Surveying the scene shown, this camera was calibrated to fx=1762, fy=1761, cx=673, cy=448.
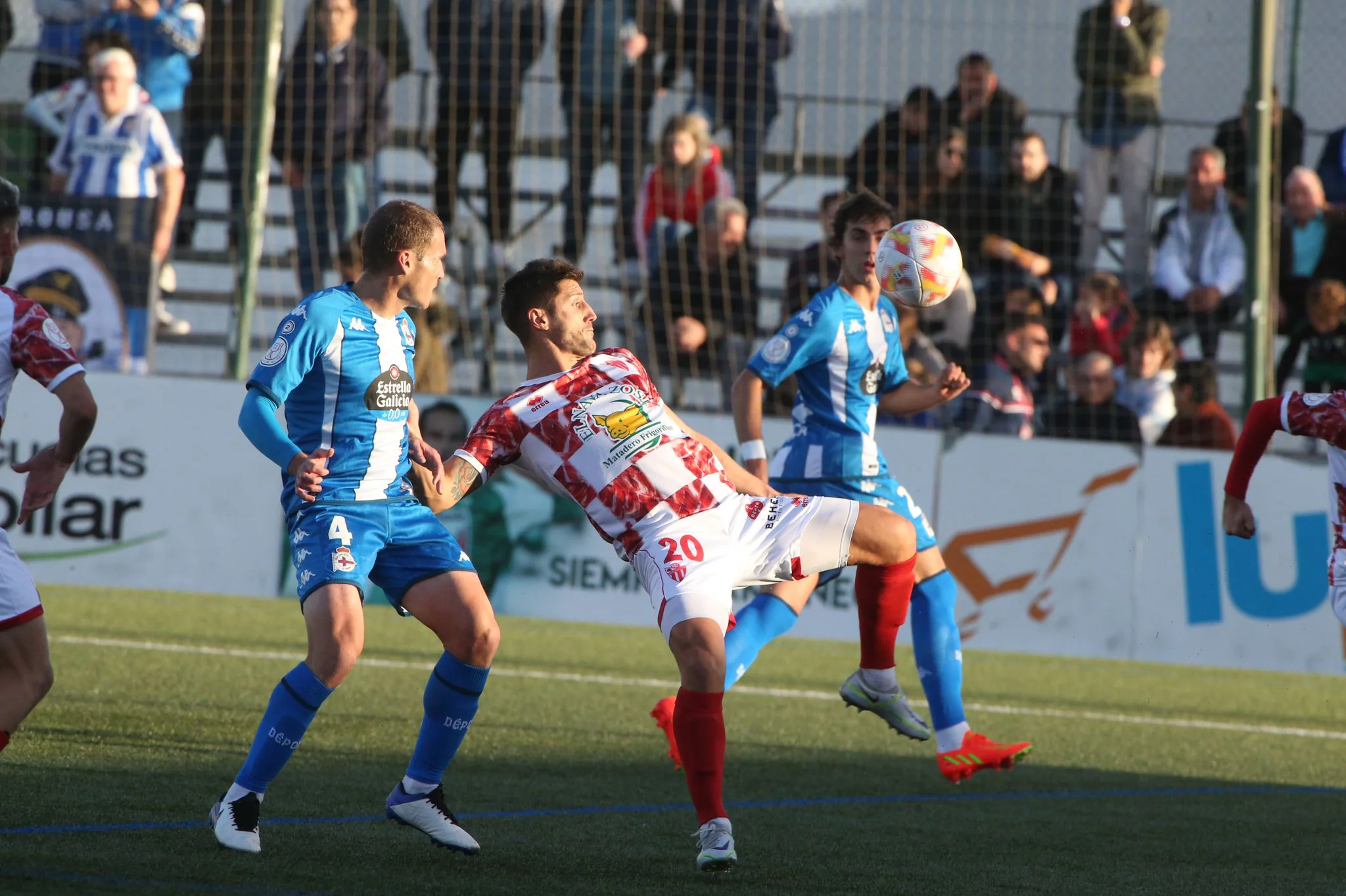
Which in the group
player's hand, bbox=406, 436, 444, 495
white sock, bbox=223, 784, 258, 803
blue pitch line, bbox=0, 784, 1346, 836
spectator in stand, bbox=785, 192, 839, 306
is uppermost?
spectator in stand, bbox=785, 192, 839, 306

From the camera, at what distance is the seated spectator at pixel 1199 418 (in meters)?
10.7

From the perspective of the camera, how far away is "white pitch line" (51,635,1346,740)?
8.64 metres

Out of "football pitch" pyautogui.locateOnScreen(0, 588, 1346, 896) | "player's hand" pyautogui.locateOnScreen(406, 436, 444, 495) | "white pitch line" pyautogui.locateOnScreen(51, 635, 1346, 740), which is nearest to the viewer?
"football pitch" pyautogui.locateOnScreen(0, 588, 1346, 896)

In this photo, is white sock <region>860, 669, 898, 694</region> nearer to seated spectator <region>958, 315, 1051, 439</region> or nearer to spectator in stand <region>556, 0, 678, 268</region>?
seated spectator <region>958, 315, 1051, 439</region>

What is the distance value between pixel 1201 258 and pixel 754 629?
6505 millimetres

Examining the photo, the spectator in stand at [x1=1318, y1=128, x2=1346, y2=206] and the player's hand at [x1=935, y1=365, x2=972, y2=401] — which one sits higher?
the spectator in stand at [x1=1318, y1=128, x2=1346, y2=206]

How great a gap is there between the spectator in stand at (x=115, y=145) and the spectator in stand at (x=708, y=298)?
3310 mm

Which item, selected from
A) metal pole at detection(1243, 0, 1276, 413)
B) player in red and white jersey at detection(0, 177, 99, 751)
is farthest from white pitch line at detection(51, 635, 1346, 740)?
player in red and white jersey at detection(0, 177, 99, 751)

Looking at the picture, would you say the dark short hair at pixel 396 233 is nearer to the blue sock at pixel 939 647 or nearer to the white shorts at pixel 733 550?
the white shorts at pixel 733 550

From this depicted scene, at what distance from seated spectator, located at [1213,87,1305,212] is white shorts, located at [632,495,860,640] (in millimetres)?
6484

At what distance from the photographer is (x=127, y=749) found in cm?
616

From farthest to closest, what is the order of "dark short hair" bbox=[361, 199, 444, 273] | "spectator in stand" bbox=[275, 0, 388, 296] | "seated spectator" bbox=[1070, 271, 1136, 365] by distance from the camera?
"spectator in stand" bbox=[275, 0, 388, 296] < "seated spectator" bbox=[1070, 271, 1136, 365] < "dark short hair" bbox=[361, 199, 444, 273]

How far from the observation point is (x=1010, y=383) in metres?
11.3

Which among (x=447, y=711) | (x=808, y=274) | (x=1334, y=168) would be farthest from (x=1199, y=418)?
(x=447, y=711)
